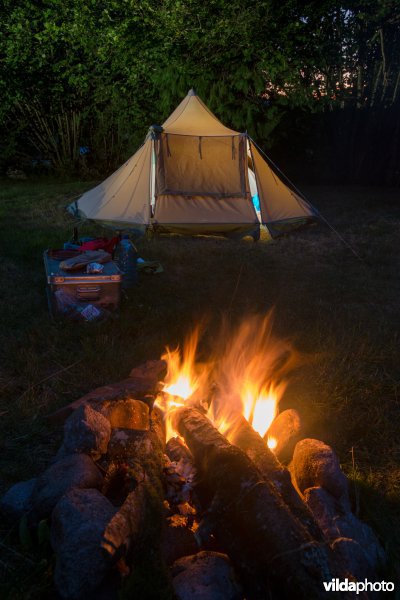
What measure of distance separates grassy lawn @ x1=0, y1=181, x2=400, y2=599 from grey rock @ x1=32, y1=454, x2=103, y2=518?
7.6 inches

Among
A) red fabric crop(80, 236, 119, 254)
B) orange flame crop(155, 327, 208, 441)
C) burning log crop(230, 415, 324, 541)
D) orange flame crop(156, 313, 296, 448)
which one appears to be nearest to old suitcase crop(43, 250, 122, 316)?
red fabric crop(80, 236, 119, 254)

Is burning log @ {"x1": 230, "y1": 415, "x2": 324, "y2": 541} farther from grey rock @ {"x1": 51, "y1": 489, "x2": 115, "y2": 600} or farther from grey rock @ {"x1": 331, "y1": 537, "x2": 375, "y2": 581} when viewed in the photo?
grey rock @ {"x1": 51, "y1": 489, "x2": 115, "y2": 600}

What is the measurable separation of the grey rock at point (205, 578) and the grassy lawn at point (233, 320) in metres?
0.52

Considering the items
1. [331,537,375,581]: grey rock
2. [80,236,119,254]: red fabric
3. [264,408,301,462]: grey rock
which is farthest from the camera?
[80,236,119,254]: red fabric

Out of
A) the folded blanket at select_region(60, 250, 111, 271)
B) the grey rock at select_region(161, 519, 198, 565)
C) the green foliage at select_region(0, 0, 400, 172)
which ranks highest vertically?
the green foliage at select_region(0, 0, 400, 172)

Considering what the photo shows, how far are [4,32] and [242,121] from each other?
644 centimetres

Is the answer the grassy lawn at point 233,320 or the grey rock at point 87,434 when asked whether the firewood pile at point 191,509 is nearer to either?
the grey rock at point 87,434

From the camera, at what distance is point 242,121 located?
1161 cm

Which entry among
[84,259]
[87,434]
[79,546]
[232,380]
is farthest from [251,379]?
[84,259]

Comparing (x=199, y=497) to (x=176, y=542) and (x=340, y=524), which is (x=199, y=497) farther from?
(x=340, y=524)

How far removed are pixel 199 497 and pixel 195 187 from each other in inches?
280

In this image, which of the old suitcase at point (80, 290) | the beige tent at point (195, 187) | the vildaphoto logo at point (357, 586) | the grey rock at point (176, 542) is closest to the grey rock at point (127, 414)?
the grey rock at point (176, 542)

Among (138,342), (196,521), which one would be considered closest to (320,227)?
(138,342)

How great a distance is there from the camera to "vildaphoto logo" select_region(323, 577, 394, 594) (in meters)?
1.70
